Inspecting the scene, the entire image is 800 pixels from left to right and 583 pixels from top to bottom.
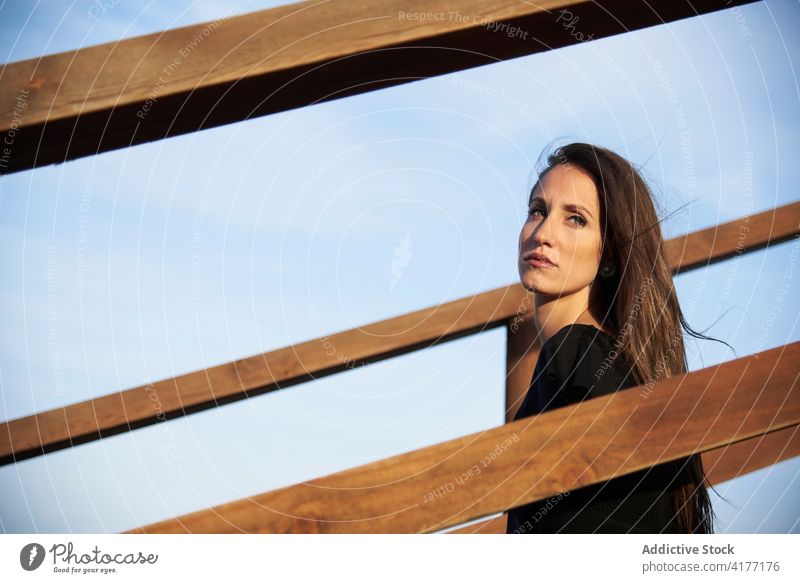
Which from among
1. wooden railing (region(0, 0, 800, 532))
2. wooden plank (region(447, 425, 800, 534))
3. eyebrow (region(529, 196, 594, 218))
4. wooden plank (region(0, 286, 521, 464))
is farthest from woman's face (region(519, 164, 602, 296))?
wooden plank (region(447, 425, 800, 534))

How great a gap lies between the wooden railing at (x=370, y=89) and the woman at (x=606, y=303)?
0.22 meters

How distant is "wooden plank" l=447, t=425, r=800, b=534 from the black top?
27.9 inches

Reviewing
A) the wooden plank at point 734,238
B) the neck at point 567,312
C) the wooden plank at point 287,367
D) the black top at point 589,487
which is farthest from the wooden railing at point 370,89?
the wooden plank at point 734,238

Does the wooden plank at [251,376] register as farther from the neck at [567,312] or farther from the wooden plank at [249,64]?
the wooden plank at [249,64]

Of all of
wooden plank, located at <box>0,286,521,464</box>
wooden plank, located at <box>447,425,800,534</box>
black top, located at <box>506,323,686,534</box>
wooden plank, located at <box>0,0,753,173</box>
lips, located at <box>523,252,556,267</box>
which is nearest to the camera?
wooden plank, located at <box>0,0,753,173</box>

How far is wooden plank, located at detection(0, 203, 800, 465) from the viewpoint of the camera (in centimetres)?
141

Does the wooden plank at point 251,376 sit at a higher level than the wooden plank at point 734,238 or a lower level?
lower

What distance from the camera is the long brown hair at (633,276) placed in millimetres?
1060

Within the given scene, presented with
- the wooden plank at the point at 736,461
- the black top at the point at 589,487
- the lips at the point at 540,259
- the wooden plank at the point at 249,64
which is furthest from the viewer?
the wooden plank at the point at 736,461

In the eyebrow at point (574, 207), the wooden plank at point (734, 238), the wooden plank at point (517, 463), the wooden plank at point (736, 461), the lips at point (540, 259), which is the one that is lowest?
→ the wooden plank at point (517, 463)

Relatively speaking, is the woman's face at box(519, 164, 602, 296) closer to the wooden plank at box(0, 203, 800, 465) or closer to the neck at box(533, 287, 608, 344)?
the neck at box(533, 287, 608, 344)

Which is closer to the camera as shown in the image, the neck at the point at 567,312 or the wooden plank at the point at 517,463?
the wooden plank at the point at 517,463

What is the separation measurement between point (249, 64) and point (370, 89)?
12 cm

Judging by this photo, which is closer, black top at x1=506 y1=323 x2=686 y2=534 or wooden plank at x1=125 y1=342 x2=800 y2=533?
wooden plank at x1=125 y1=342 x2=800 y2=533
